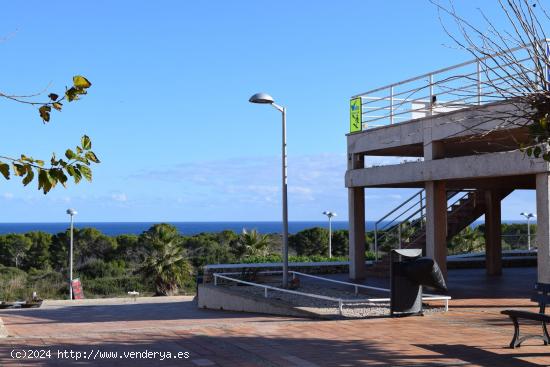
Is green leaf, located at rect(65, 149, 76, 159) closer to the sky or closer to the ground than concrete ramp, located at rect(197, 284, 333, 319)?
closer to the sky

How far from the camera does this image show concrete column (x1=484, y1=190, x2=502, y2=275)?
2227 cm

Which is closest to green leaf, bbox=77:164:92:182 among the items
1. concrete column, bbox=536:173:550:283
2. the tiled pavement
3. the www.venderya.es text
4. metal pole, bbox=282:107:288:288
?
the tiled pavement

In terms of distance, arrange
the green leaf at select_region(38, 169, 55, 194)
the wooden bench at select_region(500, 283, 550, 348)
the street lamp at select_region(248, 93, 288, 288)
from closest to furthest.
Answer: the green leaf at select_region(38, 169, 55, 194), the wooden bench at select_region(500, 283, 550, 348), the street lamp at select_region(248, 93, 288, 288)

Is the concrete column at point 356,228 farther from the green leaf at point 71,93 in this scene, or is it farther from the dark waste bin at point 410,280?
the green leaf at point 71,93

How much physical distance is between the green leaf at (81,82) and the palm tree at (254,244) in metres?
27.7

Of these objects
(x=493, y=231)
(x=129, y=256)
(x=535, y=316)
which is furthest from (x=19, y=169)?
(x=129, y=256)

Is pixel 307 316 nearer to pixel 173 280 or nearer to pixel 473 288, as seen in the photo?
pixel 473 288

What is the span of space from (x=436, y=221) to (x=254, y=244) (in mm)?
15978

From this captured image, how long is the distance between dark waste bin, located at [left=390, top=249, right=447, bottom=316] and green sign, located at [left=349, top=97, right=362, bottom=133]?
27.3 ft

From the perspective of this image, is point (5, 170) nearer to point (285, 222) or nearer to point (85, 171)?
point (85, 171)

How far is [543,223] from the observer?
14.3 metres

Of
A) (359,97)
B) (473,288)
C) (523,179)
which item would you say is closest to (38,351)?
(473,288)

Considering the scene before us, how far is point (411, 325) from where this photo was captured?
452 inches

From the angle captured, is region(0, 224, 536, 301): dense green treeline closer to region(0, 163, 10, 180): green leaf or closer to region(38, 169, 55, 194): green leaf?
region(38, 169, 55, 194): green leaf
